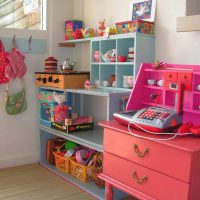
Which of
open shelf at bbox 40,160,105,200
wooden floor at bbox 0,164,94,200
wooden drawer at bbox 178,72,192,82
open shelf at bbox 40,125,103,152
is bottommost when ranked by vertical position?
wooden floor at bbox 0,164,94,200

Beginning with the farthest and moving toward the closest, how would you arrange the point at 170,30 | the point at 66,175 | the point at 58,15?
the point at 58,15
the point at 66,175
the point at 170,30

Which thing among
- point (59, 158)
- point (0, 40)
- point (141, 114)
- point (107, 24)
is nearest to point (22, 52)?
point (0, 40)

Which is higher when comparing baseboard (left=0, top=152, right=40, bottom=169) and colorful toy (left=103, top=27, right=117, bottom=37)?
colorful toy (left=103, top=27, right=117, bottom=37)

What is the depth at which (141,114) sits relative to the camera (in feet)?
5.64

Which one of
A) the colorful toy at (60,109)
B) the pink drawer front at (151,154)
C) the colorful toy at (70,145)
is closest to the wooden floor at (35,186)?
the colorful toy at (70,145)

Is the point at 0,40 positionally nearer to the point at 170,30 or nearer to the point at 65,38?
the point at 65,38

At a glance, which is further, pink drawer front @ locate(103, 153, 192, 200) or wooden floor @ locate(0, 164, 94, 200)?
wooden floor @ locate(0, 164, 94, 200)

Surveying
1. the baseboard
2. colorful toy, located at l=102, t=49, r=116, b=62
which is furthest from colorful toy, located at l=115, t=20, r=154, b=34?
the baseboard

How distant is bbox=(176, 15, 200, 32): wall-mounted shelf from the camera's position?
1.78 meters

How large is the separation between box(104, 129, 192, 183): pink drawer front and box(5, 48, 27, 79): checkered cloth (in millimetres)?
1272

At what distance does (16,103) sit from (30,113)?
0.21 metres

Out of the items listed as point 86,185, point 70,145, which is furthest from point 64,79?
point 86,185

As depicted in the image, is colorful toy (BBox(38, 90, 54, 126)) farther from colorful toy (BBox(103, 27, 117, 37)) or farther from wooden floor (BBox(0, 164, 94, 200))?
colorful toy (BBox(103, 27, 117, 37))

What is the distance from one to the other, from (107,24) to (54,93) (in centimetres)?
77
